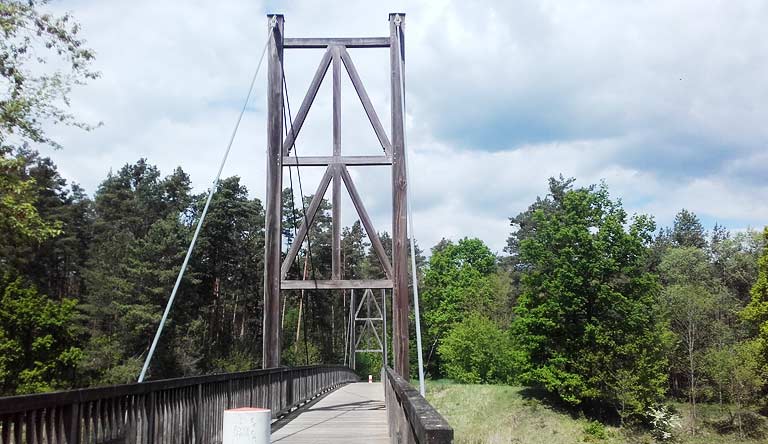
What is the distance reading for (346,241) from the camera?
188ft

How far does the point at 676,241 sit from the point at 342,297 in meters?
27.8

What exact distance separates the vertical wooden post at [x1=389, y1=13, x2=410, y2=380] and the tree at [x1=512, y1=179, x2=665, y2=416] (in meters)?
21.8

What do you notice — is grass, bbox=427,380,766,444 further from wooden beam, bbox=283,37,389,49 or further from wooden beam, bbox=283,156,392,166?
wooden beam, bbox=283,37,389,49

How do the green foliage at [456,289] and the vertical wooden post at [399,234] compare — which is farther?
the green foliage at [456,289]

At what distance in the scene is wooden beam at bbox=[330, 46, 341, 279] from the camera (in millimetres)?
10172

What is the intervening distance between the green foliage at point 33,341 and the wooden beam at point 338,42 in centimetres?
2486

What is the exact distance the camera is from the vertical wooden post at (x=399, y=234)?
1015 cm

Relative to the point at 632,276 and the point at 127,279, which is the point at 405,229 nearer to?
the point at 632,276

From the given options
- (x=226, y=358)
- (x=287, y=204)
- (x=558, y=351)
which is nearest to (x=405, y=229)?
(x=558, y=351)

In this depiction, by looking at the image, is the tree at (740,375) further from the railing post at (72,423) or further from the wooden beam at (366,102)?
the railing post at (72,423)

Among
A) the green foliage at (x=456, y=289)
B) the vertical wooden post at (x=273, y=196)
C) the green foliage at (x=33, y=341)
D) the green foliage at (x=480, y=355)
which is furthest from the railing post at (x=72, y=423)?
the green foliage at (x=456, y=289)

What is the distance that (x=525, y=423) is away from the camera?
30.6 m

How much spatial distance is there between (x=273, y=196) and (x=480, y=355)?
36470 mm

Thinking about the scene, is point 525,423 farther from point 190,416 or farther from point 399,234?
point 190,416
